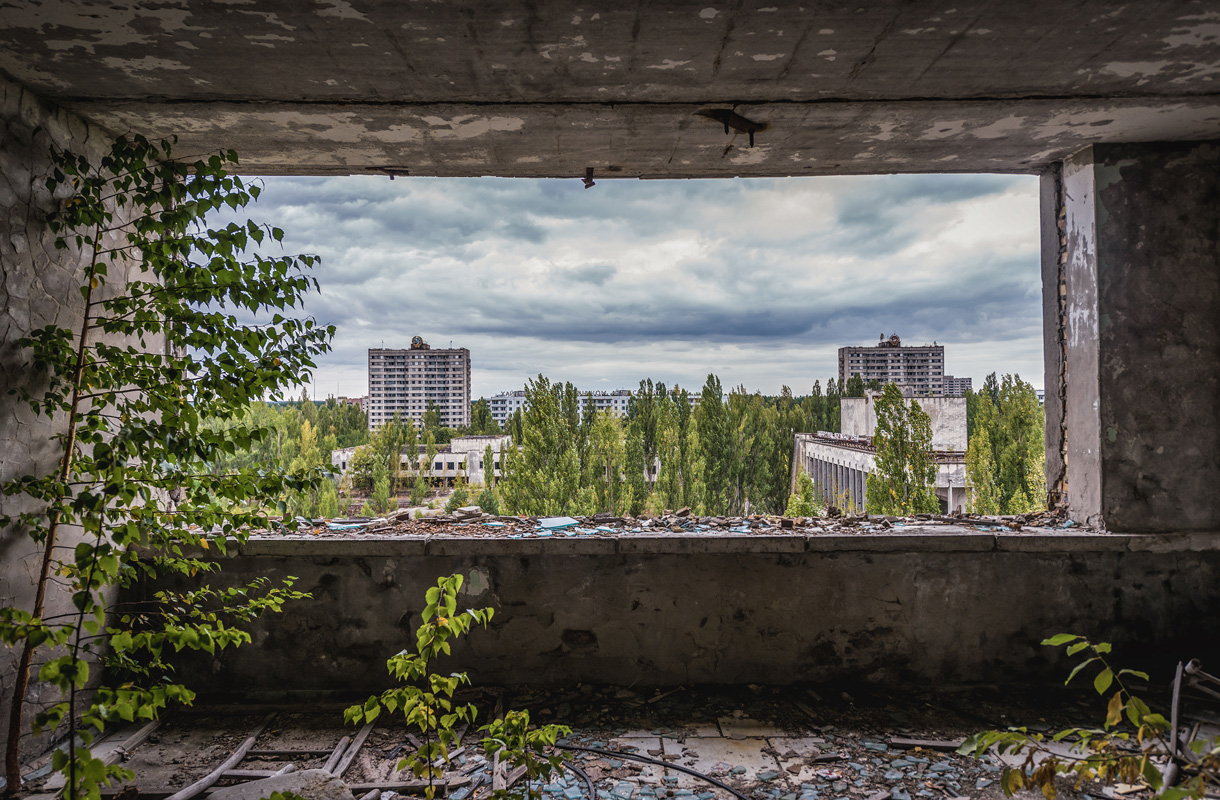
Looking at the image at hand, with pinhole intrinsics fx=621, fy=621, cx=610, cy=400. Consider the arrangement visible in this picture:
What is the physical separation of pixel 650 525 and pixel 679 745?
1245mm

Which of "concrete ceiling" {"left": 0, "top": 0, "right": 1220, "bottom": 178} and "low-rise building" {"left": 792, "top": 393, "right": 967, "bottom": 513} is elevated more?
"concrete ceiling" {"left": 0, "top": 0, "right": 1220, "bottom": 178}

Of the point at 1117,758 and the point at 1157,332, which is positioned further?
the point at 1157,332

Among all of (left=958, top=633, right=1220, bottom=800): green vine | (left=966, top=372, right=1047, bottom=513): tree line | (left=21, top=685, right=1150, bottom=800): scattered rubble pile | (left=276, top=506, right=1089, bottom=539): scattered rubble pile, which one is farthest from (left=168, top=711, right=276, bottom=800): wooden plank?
(left=966, top=372, right=1047, bottom=513): tree line

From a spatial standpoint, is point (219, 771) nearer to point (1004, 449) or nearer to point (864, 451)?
point (864, 451)

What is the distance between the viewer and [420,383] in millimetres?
8609

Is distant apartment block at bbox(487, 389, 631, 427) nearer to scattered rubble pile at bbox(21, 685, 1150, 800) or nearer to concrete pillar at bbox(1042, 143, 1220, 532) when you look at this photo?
scattered rubble pile at bbox(21, 685, 1150, 800)

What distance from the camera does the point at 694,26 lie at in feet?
6.89

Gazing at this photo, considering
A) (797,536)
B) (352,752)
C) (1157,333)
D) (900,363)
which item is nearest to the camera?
(352,752)

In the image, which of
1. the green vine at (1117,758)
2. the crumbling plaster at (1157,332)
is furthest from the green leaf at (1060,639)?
the crumbling plaster at (1157,332)

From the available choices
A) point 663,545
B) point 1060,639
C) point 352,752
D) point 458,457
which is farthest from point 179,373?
point 458,457

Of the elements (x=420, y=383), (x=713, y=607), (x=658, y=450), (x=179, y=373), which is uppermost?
(x=420, y=383)

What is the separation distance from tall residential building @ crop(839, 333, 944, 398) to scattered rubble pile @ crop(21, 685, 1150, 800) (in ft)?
15.0

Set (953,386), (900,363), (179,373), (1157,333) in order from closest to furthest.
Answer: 1. (179,373)
2. (1157,333)
3. (900,363)
4. (953,386)

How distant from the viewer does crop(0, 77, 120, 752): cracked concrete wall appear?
8.32 ft
